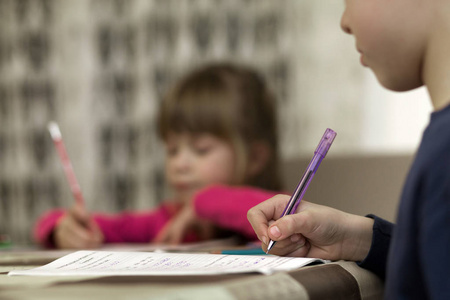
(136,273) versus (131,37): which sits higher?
(131,37)

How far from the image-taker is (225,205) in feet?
3.52

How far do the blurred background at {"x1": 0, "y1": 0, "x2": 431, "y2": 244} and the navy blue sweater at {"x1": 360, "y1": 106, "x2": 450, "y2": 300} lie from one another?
1166 millimetres

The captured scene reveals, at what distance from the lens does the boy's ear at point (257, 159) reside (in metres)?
1.31

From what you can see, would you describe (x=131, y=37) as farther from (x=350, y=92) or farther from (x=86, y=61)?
(x=350, y=92)

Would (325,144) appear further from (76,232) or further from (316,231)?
(76,232)

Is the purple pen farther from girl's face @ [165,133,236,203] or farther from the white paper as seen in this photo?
girl's face @ [165,133,236,203]

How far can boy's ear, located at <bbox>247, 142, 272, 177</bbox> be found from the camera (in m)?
1.31

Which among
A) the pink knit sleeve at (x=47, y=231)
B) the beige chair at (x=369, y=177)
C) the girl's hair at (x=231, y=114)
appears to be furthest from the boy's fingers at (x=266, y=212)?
the pink knit sleeve at (x=47, y=231)

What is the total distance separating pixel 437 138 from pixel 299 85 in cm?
141

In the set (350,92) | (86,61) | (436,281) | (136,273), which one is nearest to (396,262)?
(436,281)

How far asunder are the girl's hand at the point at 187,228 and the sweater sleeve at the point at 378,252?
2.22ft

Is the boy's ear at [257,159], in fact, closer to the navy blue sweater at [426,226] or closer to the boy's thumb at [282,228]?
the boy's thumb at [282,228]

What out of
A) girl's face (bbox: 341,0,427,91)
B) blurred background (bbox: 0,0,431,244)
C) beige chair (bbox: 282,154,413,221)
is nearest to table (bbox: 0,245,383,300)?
girl's face (bbox: 341,0,427,91)

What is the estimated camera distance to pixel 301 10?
5.76ft
